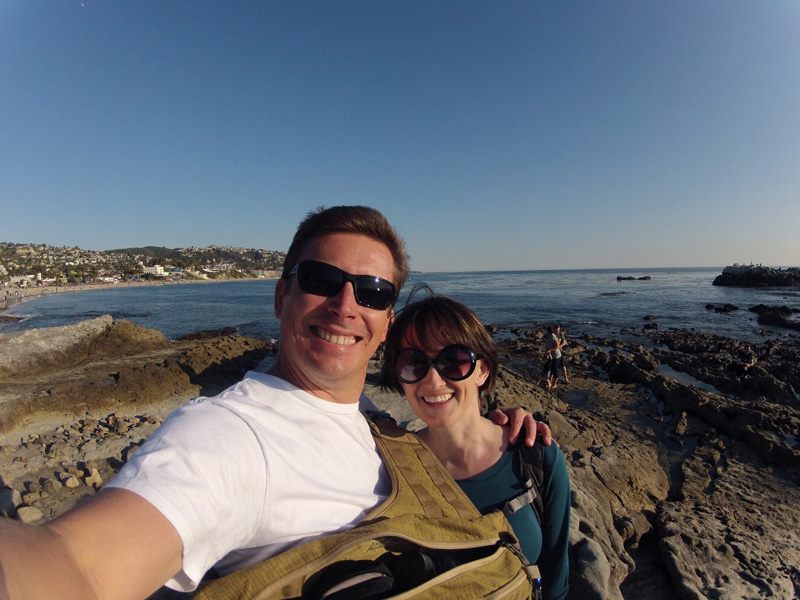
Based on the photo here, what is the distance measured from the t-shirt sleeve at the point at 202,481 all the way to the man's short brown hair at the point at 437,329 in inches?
48.0

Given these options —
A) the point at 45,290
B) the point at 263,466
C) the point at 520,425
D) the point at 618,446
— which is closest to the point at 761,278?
the point at 618,446

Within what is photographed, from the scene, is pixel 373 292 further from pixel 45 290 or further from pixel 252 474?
pixel 45 290

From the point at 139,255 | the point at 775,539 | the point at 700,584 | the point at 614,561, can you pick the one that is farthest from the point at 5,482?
the point at 139,255

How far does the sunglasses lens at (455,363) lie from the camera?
2289mm

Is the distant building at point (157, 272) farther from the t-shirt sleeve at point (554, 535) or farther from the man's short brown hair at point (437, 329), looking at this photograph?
the t-shirt sleeve at point (554, 535)

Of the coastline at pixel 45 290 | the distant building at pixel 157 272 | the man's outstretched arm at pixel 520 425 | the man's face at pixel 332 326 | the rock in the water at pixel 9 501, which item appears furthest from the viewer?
the distant building at pixel 157 272

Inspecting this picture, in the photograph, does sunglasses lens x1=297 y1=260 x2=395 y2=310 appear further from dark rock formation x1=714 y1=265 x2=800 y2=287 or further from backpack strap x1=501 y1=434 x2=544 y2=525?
dark rock formation x1=714 y1=265 x2=800 y2=287

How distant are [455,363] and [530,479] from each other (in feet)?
2.42

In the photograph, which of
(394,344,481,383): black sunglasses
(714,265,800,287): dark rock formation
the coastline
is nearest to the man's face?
(394,344,481,383): black sunglasses

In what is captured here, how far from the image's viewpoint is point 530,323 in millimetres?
28844

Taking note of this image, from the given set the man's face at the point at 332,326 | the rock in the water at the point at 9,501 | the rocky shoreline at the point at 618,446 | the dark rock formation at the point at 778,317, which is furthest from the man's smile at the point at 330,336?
the dark rock formation at the point at 778,317

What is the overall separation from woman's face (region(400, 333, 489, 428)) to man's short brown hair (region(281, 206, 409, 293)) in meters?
0.63

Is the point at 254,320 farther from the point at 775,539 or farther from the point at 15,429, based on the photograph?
the point at 775,539

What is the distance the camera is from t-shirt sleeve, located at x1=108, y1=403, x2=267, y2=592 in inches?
42.8
